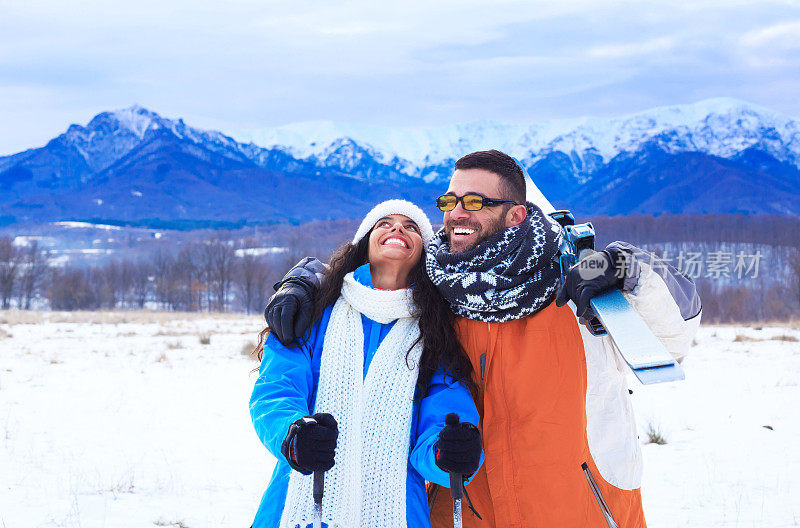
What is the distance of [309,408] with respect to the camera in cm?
260

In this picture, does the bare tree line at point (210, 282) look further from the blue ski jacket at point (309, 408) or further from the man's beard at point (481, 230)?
the blue ski jacket at point (309, 408)

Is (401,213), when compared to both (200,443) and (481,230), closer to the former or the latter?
(481,230)

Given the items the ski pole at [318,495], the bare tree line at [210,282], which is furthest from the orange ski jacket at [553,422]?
the bare tree line at [210,282]

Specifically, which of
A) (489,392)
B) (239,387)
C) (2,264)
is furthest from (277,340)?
(2,264)

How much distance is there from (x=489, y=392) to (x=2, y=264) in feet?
288

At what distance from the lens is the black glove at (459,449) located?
87.5 inches

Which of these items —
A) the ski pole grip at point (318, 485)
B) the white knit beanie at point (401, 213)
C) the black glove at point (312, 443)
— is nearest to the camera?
the black glove at point (312, 443)

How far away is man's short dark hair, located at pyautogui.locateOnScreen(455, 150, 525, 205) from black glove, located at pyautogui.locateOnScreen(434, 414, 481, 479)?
1.07m

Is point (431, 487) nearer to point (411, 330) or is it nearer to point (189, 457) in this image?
point (411, 330)

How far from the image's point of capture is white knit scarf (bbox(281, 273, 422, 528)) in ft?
7.98

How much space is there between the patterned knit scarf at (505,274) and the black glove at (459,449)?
50cm

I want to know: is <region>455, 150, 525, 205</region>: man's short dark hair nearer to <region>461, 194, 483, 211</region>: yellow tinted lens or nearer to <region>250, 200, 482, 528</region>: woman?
<region>461, 194, 483, 211</region>: yellow tinted lens

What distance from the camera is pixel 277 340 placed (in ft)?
8.58

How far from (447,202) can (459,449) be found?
3.58 feet
